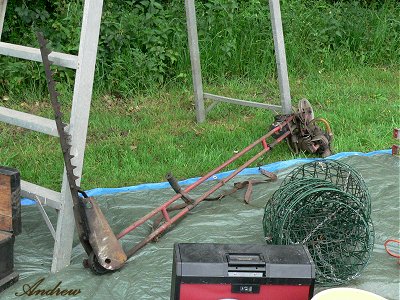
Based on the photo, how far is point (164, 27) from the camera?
702 centimetres

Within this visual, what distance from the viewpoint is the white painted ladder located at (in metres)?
3.48

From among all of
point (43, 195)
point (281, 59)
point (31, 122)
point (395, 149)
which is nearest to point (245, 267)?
point (43, 195)

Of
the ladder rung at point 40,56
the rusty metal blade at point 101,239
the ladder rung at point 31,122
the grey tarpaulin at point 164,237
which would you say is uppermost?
the ladder rung at point 40,56

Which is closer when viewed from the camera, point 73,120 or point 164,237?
point 73,120

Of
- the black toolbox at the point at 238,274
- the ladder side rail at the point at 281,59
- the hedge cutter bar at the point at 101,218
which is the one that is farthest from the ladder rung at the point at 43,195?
the ladder side rail at the point at 281,59

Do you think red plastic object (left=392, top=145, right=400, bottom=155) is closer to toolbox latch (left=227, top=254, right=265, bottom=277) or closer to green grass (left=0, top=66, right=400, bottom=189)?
green grass (left=0, top=66, right=400, bottom=189)

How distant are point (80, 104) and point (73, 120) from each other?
0.09m

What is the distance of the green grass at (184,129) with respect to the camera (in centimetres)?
503

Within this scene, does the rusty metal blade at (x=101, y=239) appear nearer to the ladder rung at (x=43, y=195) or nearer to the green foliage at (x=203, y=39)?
the ladder rung at (x=43, y=195)

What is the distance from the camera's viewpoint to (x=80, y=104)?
3.50 metres

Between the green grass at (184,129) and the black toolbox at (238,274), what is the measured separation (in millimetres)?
1908

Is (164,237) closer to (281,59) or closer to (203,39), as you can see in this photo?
(281,59)

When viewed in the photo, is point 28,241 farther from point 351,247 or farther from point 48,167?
point 351,247

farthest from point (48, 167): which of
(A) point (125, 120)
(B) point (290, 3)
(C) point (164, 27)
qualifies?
(B) point (290, 3)
